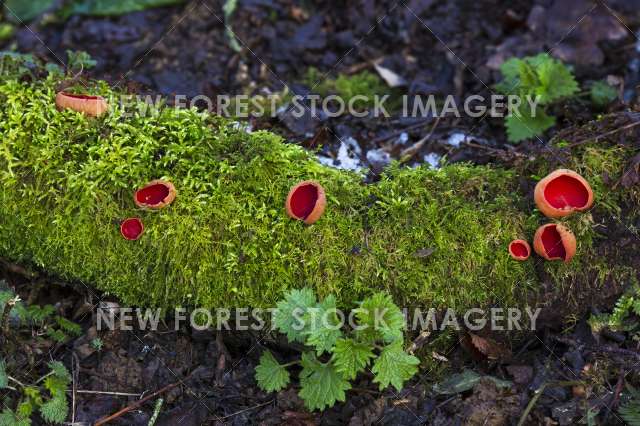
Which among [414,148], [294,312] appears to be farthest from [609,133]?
[294,312]

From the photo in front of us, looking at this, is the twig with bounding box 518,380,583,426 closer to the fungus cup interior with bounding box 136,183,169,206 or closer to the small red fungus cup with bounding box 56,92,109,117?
the fungus cup interior with bounding box 136,183,169,206

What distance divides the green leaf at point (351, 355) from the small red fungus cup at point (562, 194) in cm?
99

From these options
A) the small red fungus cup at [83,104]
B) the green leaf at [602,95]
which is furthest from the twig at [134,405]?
the green leaf at [602,95]

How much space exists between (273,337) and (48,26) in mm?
3473

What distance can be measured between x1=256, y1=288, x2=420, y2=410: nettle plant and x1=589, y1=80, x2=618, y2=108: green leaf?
83.0 inches

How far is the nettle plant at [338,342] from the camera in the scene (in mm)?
2512

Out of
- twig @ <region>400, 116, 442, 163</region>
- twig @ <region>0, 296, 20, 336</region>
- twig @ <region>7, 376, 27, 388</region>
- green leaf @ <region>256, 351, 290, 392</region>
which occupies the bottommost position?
green leaf @ <region>256, 351, 290, 392</region>

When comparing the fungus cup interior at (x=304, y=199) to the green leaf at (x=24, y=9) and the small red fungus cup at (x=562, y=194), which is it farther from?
the green leaf at (x=24, y=9)

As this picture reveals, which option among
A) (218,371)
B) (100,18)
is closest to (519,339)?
(218,371)

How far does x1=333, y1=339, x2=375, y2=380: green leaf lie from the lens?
2512 mm

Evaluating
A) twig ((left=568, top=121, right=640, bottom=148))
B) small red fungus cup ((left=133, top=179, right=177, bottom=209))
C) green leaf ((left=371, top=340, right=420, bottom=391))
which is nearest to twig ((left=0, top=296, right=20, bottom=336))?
small red fungus cup ((left=133, top=179, right=177, bottom=209))

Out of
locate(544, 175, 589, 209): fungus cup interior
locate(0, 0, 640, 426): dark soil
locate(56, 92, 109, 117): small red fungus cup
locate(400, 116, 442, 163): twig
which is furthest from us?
locate(400, 116, 442, 163): twig

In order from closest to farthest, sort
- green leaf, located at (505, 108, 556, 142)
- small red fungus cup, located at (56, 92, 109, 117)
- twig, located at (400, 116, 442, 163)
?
small red fungus cup, located at (56, 92, 109, 117), green leaf, located at (505, 108, 556, 142), twig, located at (400, 116, 442, 163)

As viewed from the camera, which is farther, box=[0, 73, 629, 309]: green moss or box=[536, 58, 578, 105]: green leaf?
box=[536, 58, 578, 105]: green leaf
